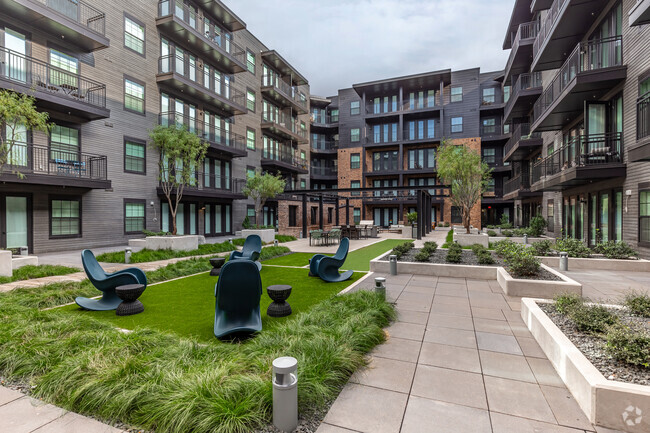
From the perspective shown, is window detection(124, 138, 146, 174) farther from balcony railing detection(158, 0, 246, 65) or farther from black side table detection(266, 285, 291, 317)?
black side table detection(266, 285, 291, 317)

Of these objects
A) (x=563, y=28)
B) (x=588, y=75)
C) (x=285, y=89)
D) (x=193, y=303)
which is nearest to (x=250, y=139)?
(x=285, y=89)

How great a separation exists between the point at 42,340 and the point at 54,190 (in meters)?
13.1

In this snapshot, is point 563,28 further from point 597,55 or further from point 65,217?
point 65,217

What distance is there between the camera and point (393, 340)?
4445mm

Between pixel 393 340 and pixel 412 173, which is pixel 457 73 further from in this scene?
pixel 393 340

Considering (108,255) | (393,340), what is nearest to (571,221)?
(393,340)

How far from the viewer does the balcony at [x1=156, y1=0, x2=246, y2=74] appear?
1831 centimetres

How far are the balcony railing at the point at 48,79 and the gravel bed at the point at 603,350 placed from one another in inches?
655

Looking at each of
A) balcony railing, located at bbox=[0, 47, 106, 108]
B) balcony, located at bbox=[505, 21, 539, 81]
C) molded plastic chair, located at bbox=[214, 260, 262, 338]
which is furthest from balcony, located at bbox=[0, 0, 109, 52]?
balcony, located at bbox=[505, 21, 539, 81]

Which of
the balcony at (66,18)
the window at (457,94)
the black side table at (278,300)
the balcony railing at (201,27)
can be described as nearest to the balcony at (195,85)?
the balcony railing at (201,27)

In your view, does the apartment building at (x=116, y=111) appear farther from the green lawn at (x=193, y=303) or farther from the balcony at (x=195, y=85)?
the green lawn at (x=193, y=303)

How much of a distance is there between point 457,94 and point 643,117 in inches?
1131

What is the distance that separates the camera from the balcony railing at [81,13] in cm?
1387

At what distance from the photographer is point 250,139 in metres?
26.8
